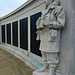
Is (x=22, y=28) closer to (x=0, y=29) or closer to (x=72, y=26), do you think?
(x=72, y=26)

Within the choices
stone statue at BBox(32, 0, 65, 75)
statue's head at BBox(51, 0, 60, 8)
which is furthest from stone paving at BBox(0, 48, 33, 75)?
statue's head at BBox(51, 0, 60, 8)

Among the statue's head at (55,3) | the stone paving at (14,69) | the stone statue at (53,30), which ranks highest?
the statue's head at (55,3)

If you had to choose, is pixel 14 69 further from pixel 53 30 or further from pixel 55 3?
pixel 55 3

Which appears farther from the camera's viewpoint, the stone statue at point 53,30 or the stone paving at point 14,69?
the stone paving at point 14,69

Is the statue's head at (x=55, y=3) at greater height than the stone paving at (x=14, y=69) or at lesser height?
greater

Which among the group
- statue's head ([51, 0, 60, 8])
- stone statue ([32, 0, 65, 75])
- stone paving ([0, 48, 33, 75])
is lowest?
stone paving ([0, 48, 33, 75])

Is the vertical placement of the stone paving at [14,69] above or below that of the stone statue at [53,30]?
below

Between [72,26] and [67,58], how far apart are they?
0.59 metres

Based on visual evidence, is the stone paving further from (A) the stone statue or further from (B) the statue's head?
(B) the statue's head

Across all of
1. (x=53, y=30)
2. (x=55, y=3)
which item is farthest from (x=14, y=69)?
(x=55, y=3)

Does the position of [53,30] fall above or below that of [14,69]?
above

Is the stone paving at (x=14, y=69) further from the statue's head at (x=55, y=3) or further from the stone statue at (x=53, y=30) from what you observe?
the statue's head at (x=55, y=3)

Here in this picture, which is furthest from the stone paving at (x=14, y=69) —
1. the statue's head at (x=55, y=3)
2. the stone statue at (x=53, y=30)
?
the statue's head at (x=55, y=3)

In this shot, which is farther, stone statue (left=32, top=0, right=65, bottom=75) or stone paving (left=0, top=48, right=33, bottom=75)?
stone paving (left=0, top=48, right=33, bottom=75)
